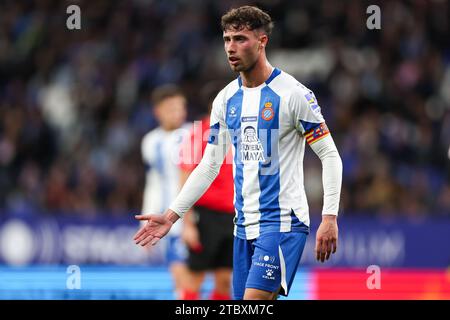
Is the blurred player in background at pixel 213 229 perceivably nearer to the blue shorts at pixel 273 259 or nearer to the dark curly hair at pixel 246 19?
the dark curly hair at pixel 246 19

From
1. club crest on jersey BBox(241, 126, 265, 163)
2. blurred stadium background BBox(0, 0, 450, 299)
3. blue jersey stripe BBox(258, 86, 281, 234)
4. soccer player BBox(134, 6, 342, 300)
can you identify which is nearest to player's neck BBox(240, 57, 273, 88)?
soccer player BBox(134, 6, 342, 300)

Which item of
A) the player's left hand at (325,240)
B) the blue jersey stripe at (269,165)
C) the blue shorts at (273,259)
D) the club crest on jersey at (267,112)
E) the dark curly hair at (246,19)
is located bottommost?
the blue shorts at (273,259)

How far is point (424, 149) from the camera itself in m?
14.0

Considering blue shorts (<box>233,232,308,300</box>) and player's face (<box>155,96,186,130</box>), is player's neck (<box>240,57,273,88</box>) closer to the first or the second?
blue shorts (<box>233,232,308,300</box>)

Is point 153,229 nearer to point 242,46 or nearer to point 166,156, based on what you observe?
point 242,46

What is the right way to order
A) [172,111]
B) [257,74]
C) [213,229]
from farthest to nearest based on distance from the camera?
1. [172,111]
2. [213,229]
3. [257,74]

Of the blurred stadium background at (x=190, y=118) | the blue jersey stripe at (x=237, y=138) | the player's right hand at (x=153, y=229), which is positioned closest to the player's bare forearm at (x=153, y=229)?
the player's right hand at (x=153, y=229)

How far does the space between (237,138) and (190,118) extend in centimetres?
925

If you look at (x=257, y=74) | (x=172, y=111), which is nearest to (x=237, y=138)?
(x=257, y=74)

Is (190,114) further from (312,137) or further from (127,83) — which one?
(312,137)

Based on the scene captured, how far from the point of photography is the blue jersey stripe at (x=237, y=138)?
19.0ft

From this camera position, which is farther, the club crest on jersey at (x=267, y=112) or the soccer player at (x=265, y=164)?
the club crest on jersey at (x=267, y=112)

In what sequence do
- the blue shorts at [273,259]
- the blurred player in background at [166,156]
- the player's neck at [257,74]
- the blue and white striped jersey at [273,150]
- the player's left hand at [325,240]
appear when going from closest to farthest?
the player's left hand at [325,240]
the blue shorts at [273,259]
the blue and white striped jersey at [273,150]
the player's neck at [257,74]
the blurred player in background at [166,156]

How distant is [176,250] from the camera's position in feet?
30.2
